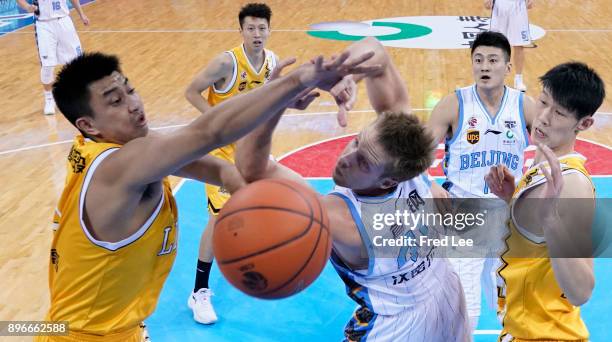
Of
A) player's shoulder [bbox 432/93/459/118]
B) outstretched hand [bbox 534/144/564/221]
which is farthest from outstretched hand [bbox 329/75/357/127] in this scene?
player's shoulder [bbox 432/93/459/118]

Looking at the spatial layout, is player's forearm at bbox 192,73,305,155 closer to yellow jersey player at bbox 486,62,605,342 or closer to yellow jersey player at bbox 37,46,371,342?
yellow jersey player at bbox 37,46,371,342

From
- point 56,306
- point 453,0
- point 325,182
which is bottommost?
point 453,0

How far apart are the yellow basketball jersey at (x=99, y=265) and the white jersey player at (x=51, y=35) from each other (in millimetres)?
7587

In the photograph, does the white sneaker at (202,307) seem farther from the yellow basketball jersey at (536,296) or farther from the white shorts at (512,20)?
the white shorts at (512,20)

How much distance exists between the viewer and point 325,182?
762 centimetres

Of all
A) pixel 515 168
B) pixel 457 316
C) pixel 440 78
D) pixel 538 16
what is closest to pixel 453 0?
pixel 538 16

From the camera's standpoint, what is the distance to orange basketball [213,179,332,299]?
2598mm

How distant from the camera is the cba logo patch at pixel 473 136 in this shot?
16.9ft

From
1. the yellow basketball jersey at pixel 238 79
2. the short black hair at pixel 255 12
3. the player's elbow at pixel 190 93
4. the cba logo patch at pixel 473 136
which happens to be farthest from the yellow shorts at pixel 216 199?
the cba logo patch at pixel 473 136

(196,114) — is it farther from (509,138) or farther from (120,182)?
(120,182)

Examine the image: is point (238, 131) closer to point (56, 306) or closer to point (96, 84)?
point (96, 84)

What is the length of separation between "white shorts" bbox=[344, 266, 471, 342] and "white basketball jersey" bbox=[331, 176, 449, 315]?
0.12ft

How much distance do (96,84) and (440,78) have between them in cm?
895

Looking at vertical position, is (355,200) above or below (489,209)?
above
